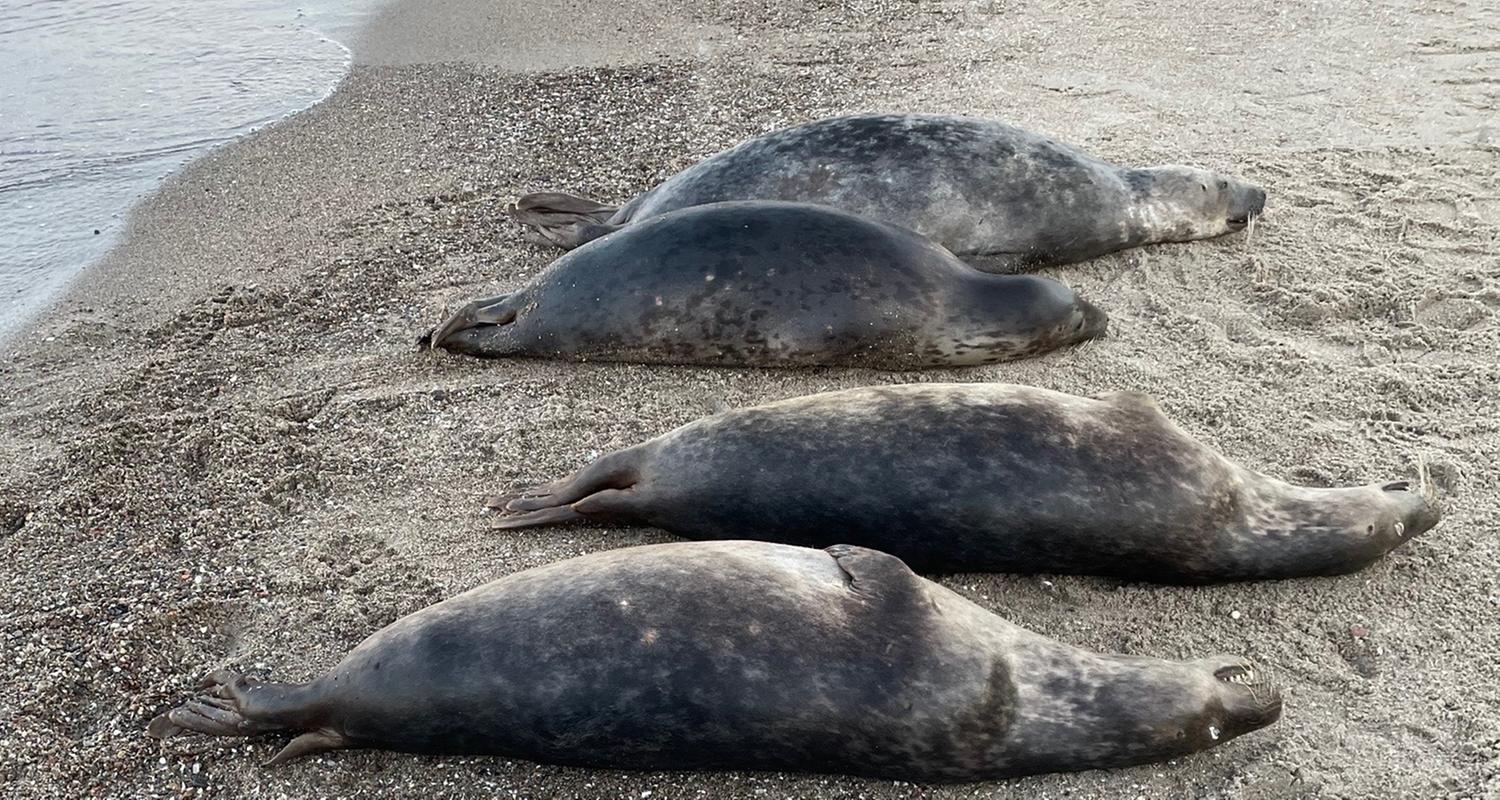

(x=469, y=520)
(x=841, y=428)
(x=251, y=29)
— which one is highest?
(x=251, y=29)

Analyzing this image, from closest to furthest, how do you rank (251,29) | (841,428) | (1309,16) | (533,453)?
(841,428) → (533,453) → (1309,16) → (251,29)

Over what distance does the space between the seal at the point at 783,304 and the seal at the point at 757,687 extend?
61.6 inches

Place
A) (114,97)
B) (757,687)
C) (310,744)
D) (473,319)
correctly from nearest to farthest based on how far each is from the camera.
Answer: (757,687), (310,744), (473,319), (114,97)

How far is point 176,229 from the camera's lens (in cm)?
637

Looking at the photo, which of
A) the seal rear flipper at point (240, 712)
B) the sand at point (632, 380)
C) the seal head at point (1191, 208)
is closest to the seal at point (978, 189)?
the seal head at point (1191, 208)

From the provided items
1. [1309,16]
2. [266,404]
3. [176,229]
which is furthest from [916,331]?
[1309,16]

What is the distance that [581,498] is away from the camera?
3967 mm

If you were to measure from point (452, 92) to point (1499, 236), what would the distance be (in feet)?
18.7

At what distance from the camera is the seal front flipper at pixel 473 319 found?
4.93 metres

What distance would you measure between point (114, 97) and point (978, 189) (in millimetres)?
5986

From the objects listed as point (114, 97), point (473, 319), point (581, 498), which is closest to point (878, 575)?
point (581, 498)

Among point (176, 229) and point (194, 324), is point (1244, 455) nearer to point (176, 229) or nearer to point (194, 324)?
point (194, 324)

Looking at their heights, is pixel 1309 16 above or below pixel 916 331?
above

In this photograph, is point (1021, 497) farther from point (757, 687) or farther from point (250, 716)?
point (250, 716)
